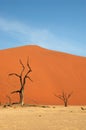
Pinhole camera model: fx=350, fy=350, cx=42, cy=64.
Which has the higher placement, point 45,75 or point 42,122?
point 45,75

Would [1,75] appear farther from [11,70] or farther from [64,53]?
[64,53]

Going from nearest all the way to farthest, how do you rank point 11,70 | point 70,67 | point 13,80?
point 13,80 < point 11,70 < point 70,67

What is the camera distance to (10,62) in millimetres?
51625

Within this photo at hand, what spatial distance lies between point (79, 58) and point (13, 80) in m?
21.0

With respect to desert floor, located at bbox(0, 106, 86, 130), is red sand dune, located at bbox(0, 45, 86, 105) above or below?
above

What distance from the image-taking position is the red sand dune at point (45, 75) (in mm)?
41312

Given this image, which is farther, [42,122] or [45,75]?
[45,75]

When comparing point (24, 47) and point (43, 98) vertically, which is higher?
point (24, 47)

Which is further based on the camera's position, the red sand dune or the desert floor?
the red sand dune

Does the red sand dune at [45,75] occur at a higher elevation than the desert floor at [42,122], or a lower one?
higher

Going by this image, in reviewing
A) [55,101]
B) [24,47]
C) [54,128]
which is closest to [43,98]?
[55,101]

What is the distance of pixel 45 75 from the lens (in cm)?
4953

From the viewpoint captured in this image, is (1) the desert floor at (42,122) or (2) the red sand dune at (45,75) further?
(2) the red sand dune at (45,75)

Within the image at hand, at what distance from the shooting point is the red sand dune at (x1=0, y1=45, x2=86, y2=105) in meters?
41.3
